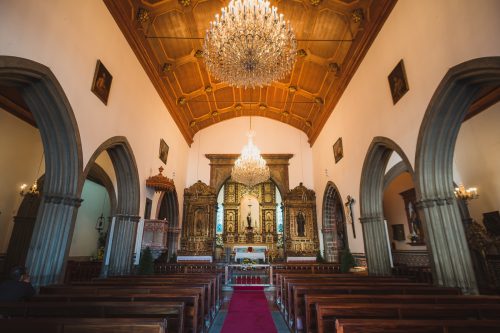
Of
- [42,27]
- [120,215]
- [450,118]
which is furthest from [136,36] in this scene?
[450,118]

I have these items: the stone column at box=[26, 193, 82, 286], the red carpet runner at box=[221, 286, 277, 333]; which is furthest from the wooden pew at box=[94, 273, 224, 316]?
the stone column at box=[26, 193, 82, 286]

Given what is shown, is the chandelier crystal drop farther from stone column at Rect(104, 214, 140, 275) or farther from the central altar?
stone column at Rect(104, 214, 140, 275)

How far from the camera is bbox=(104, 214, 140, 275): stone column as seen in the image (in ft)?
25.2

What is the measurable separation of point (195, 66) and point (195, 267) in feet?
24.8

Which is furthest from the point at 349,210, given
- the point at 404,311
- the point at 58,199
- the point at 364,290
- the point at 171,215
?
the point at 58,199

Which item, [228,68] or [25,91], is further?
[228,68]

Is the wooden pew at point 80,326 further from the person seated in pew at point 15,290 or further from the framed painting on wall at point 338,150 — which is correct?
the framed painting on wall at point 338,150

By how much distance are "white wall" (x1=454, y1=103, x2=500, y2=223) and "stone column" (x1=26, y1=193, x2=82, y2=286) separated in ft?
37.4

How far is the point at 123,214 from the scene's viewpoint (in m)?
8.28

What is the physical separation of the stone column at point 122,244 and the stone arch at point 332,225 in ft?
27.5

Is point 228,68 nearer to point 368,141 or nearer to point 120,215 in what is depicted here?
point 368,141

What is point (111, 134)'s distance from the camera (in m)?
7.16

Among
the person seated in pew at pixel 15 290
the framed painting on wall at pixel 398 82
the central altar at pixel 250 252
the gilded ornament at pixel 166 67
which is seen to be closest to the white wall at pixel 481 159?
the framed painting on wall at pixel 398 82

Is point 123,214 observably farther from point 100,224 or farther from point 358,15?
point 358,15
